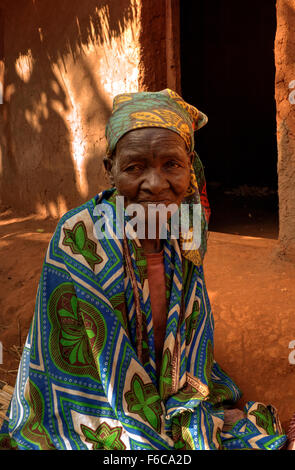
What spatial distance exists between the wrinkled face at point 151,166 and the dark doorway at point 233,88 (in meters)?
6.59

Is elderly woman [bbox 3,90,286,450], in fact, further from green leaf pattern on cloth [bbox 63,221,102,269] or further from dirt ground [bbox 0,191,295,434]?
dirt ground [bbox 0,191,295,434]

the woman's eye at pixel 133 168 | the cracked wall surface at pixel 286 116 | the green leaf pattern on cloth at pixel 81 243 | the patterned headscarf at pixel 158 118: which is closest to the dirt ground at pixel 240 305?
the cracked wall surface at pixel 286 116

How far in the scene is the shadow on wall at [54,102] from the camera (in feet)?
17.4

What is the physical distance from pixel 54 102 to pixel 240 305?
3835 mm

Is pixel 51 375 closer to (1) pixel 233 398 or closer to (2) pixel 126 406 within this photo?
(2) pixel 126 406

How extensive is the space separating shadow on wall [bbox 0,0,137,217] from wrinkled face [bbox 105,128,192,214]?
10.7 ft

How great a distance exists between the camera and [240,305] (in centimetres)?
343

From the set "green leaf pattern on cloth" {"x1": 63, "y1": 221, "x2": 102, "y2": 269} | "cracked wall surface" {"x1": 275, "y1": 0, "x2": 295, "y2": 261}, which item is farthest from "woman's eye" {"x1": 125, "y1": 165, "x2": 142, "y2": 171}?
"cracked wall surface" {"x1": 275, "y1": 0, "x2": 295, "y2": 261}

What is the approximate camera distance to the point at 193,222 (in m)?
2.11

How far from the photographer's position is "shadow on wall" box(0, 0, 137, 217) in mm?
5297

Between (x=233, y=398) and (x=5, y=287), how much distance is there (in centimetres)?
283

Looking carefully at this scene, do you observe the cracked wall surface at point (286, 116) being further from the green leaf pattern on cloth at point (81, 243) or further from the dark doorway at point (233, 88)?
the dark doorway at point (233, 88)

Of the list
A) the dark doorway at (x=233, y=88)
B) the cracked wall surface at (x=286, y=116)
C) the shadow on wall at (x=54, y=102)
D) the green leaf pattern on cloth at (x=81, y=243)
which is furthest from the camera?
the dark doorway at (x=233, y=88)

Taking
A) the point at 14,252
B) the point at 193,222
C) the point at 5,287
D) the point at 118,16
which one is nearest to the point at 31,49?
the point at 118,16
